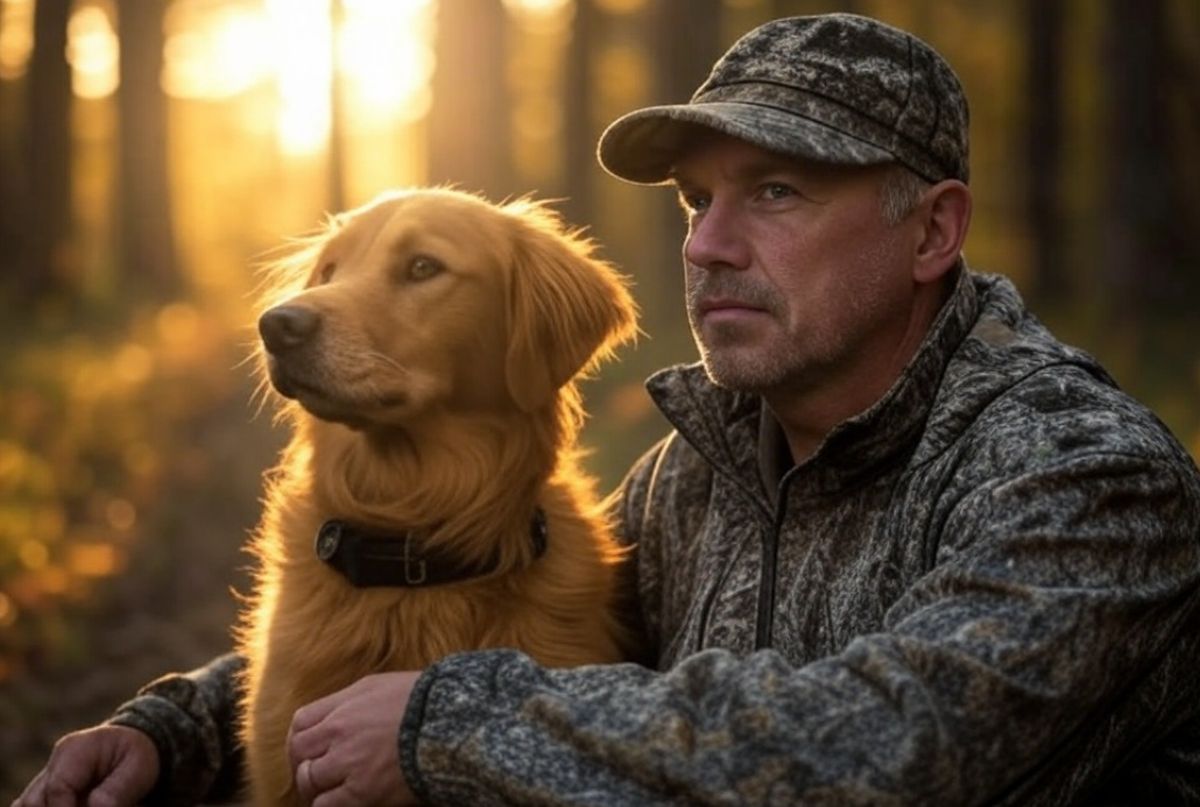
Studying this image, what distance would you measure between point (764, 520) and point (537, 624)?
0.59 m

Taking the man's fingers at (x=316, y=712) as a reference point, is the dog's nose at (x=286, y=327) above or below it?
above

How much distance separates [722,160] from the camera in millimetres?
3572

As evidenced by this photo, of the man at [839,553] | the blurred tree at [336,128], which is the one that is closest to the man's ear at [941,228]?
the man at [839,553]

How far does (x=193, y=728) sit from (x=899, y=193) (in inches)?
80.3

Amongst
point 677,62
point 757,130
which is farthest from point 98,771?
point 677,62

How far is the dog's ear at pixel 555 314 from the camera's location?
4.11 metres

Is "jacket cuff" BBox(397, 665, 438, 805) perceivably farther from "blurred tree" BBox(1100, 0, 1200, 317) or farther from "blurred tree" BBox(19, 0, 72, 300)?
"blurred tree" BBox(19, 0, 72, 300)

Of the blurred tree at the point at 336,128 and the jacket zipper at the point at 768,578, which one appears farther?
the blurred tree at the point at 336,128

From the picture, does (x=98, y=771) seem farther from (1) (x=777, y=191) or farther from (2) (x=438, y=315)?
(1) (x=777, y=191)

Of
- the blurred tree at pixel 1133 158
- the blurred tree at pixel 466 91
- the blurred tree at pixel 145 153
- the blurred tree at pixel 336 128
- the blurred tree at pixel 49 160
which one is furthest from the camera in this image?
the blurred tree at pixel 336 128

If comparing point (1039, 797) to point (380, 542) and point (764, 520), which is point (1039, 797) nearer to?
point (764, 520)

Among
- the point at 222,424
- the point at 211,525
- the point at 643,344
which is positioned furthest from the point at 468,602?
the point at 643,344

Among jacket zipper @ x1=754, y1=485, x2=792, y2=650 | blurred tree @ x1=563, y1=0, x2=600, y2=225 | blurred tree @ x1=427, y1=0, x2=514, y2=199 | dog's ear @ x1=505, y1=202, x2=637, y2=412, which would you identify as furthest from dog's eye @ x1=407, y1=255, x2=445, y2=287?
blurred tree @ x1=563, y1=0, x2=600, y2=225

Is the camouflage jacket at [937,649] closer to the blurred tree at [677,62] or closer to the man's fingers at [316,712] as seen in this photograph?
the man's fingers at [316,712]
